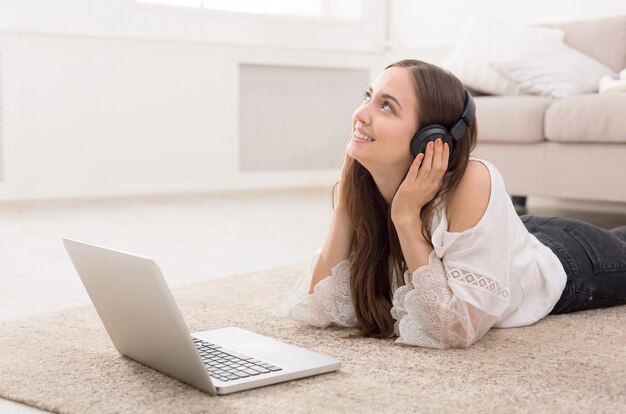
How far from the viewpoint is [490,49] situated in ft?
11.6

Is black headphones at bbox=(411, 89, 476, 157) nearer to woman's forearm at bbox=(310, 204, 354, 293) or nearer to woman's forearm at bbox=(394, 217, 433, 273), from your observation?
woman's forearm at bbox=(394, 217, 433, 273)

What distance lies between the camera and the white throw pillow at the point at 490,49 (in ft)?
11.3

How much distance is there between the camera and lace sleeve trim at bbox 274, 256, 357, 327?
160 centimetres

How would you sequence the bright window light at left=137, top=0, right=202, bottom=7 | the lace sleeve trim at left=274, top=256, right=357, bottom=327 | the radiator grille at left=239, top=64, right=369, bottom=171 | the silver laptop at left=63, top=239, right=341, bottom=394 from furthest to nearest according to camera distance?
1. the radiator grille at left=239, top=64, right=369, bottom=171
2. the bright window light at left=137, top=0, right=202, bottom=7
3. the lace sleeve trim at left=274, top=256, right=357, bottom=327
4. the silver laptop at left=63, top=239, right=341, bottom=394

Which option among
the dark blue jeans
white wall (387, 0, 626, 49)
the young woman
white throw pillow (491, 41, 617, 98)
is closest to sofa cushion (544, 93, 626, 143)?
white throw pillow (491, 41, 617, 98)

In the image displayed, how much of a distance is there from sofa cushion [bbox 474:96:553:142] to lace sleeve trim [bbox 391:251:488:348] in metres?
1.81

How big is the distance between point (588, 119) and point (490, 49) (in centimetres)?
70

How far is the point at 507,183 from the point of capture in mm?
3322

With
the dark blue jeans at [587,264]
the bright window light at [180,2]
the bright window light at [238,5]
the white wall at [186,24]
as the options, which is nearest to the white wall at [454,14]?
the white wall at [186,24]

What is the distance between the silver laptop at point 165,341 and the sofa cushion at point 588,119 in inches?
74.4

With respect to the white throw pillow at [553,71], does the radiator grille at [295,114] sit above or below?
below

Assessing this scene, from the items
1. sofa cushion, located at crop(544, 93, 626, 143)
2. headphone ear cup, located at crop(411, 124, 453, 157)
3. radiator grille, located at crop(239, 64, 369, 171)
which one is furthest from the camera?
radiator grille, located at crop(239, 64, 369, 171)

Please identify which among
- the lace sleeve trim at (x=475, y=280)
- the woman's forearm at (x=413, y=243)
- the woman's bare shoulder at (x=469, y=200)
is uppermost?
the woman's bare shoulder at (x=469, y=200)

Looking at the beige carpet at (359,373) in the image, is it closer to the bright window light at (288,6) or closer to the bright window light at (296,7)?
the bright window light at (288,6)
